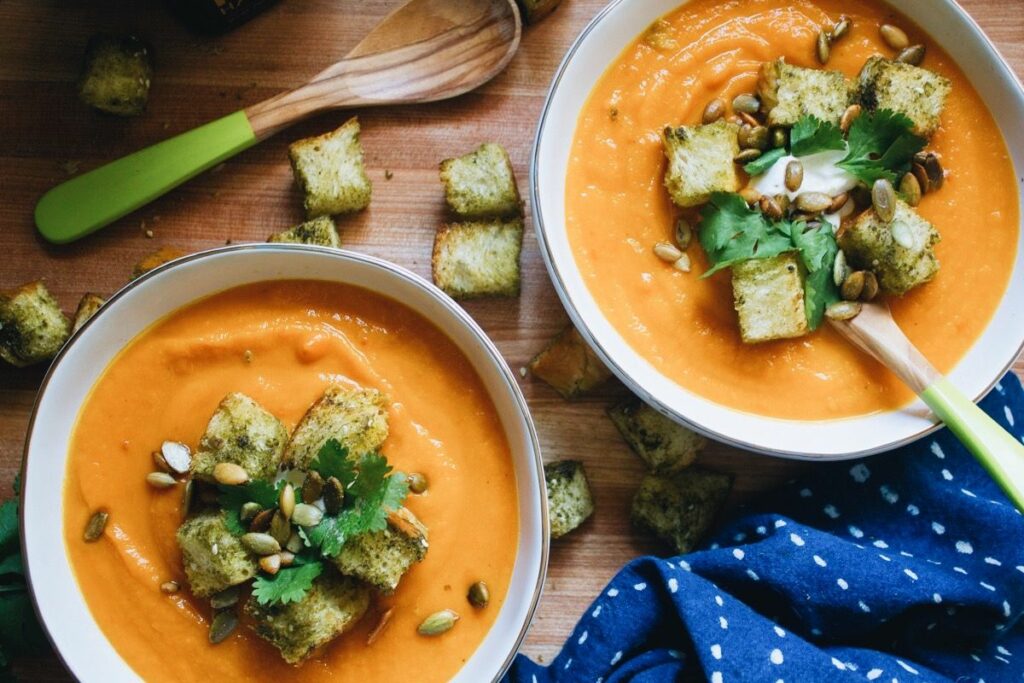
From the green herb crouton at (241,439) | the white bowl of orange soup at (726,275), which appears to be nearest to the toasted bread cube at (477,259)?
the white bowl of orange soup at (726,275)

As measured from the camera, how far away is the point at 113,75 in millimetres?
2471

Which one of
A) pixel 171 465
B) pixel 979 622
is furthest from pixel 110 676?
pixel 979 622

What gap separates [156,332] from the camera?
2.34 metres

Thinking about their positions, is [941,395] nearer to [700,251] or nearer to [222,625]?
[700,251]

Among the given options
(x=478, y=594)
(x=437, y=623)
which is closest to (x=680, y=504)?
(x=478, y=594)

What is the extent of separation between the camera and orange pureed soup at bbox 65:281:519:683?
227 cm

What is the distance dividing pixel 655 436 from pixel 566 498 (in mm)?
289

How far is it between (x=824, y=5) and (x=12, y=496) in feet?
8.37

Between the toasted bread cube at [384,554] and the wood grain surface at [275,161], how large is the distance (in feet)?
2.01

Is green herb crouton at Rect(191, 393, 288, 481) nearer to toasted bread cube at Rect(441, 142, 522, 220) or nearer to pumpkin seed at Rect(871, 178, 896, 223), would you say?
toasted bread cube at Rect(441, 142, 522, 220)

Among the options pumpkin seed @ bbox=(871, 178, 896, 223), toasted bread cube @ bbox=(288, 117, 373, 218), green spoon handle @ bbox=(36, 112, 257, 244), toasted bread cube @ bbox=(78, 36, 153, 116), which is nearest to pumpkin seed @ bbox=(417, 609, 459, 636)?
toasted bread cube @ bbox=(288, 117, 373, 218)

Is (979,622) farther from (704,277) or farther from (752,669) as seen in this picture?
(704,277)

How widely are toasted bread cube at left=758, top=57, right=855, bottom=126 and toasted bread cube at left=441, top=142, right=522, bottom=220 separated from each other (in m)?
0.70

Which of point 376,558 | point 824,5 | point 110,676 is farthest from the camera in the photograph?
point 824,5
